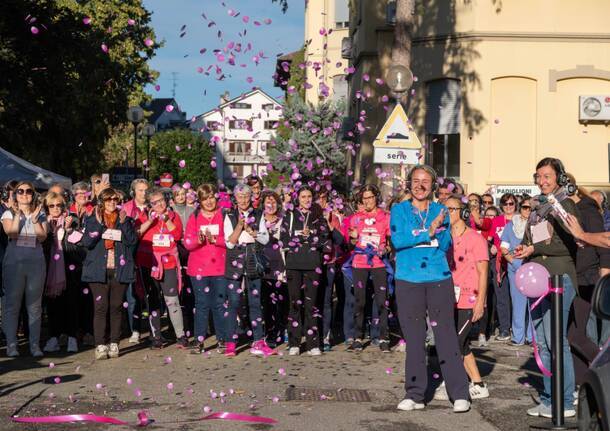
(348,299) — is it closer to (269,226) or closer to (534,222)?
(269,226)

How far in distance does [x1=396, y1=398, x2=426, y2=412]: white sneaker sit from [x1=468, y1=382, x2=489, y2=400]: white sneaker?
0.77 meters

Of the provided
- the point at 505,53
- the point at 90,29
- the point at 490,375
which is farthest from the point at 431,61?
the point at 490,375

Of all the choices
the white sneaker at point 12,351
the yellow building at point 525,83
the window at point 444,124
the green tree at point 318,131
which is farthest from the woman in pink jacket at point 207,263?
the green tree at point 318,131

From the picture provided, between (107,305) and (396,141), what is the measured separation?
5579mm

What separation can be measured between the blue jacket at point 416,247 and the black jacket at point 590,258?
3.71 feet

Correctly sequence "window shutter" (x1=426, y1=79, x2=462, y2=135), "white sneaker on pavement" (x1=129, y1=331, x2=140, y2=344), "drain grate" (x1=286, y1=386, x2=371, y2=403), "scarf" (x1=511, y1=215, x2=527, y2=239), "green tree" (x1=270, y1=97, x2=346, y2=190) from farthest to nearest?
"green tree" (x1=270, y1=97, x2=346, y2=190), "window shutter" (x1=426, y1=79, x2=462, y2=135), "scarf" (x1=511, y1=215, x2=527, y2=239), "white sneaker on pavement" (x1=129, y1=331, x2=140, y2=344), "drain grate" (x1=286, y1=386, x2=371, y2=403)

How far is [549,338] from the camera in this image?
8555 mm

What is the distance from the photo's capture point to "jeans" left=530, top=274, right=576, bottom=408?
8.47m

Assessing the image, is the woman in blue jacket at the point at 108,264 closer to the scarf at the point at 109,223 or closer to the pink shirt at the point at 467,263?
the scarf at the point at 109,223

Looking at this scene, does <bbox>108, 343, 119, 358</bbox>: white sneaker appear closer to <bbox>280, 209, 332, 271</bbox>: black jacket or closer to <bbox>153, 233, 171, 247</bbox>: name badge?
<bbox>153, 233, 171, 247</bbox>: name badge

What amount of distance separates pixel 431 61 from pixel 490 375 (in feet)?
53.3

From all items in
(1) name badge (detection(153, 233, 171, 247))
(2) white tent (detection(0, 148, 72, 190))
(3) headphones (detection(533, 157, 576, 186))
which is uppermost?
(2) white tent (detection(0, 148, 72, 190))

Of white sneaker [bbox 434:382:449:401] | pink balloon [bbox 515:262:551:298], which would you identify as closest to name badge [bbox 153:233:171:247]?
white sneaker [bbox 434:382:449:401]

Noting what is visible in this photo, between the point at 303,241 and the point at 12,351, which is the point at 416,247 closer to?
the point at 303,241
